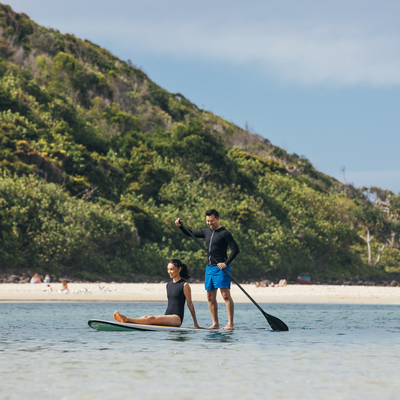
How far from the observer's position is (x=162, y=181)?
46625mm

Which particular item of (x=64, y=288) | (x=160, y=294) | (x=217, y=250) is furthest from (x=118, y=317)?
(x=160, y=294)

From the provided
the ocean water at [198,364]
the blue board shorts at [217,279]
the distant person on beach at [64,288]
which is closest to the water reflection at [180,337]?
the ocean water at [198,364]

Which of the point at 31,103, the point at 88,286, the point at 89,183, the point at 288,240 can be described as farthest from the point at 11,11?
the point at 88,286

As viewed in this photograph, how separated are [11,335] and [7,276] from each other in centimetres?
2067

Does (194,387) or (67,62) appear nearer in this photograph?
(194,387)

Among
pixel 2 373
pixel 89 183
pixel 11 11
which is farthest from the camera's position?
pixel 11 11

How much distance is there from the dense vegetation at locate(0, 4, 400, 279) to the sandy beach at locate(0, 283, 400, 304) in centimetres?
602

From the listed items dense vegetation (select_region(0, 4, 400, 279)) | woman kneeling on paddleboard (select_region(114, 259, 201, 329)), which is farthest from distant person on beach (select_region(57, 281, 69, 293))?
woman kneeling on paddleboard (select_region(114, 259, 201, 329))

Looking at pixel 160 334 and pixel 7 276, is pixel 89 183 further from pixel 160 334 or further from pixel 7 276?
pixel 160 334

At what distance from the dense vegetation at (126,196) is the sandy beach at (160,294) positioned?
6.02 metres

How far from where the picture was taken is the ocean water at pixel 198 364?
519cm

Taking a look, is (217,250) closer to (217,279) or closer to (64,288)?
(217,279)

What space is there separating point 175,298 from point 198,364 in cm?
311

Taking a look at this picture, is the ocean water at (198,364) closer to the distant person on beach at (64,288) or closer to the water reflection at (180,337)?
the water reflection at (180,337)
